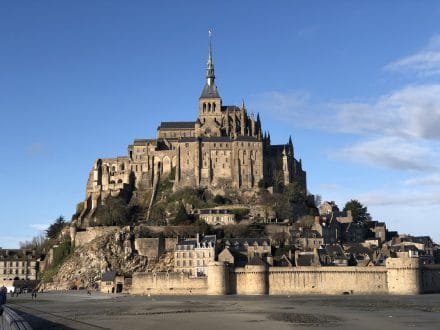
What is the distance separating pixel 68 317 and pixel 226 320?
36.0 feet

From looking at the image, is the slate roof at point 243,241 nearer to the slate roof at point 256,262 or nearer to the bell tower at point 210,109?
the slate roof at point 256,262

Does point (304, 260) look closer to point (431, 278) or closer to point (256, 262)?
point (256, 262)

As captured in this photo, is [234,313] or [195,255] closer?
[234,313]

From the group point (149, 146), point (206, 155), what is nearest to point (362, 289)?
point (206, 155)

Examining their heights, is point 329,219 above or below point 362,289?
above

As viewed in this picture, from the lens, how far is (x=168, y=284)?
67.6 m

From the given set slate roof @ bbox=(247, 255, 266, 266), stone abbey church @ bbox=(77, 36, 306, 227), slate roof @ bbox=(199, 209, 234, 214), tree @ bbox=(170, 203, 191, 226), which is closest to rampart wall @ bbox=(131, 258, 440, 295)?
slate roof @ bbox=(247, 255, 266, 266)

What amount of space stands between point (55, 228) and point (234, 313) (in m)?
62.0

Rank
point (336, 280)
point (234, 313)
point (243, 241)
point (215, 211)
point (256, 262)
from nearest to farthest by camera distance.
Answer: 1. point (234, 313)
2. point (336, 280)
3. point (256, 262)
4. point (243, 241)
5. point (215, 211)

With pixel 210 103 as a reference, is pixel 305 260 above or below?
below

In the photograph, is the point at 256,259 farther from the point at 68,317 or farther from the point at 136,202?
the point at 136,202

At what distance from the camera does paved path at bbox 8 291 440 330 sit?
37750 mm

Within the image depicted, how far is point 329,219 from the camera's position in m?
88.4

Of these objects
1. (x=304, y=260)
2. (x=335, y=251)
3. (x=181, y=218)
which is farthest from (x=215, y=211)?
(x=304, y=260)
